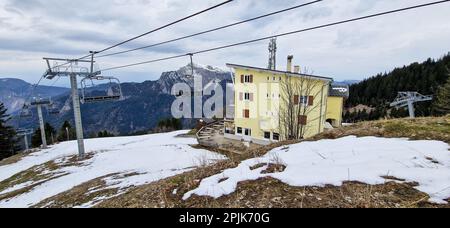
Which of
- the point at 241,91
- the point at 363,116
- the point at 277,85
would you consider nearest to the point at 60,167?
the point at 241,91

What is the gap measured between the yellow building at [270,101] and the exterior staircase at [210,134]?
5.77 feet

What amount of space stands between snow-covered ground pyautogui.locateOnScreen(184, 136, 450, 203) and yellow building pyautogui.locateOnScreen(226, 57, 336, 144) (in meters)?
18.4

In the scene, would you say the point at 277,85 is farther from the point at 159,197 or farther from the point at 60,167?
the point at 159,197

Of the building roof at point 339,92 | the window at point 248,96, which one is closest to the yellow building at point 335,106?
the building roof at point 339,92

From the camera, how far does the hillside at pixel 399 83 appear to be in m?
86.4

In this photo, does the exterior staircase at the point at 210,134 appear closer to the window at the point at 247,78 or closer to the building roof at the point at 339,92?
the window at the point at 247,78

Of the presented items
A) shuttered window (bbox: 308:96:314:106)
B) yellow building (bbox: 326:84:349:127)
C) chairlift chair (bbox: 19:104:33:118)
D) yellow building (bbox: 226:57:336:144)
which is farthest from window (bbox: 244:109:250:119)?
chairlift chair (bbox: 19:104:33:118)

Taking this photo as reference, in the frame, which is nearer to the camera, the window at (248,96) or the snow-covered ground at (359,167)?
the snow-covered ground at (359,167)

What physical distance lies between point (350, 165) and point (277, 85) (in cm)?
2251

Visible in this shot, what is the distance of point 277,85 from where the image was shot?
1056 inches

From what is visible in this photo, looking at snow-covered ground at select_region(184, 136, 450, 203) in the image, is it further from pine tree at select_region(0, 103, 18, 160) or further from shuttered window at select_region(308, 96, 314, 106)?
pine tree at select_region(0, 103, 18, 160)

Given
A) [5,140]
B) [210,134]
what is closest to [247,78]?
[210,134]

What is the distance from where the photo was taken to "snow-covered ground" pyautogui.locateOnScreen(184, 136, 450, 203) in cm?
413
